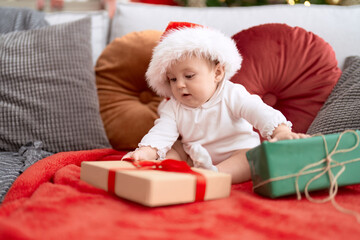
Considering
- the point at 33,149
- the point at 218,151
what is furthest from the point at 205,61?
the point at 33,149

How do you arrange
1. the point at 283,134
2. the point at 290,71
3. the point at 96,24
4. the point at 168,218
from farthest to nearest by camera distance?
the point at 96,24 < the point at 290,71 < the point at 283,134 < the point at 168,218

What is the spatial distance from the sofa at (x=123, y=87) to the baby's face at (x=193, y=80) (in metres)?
0.22

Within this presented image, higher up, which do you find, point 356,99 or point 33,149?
point 356,99

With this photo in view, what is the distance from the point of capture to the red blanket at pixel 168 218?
0.65 metres

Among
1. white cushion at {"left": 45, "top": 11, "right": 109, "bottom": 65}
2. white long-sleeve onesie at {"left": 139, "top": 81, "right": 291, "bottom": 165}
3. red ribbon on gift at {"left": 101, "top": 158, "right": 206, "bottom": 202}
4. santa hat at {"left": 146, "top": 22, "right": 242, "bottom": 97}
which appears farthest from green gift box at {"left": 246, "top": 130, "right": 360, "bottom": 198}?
white cushion at {"left": 45, "top": 11, "right": 109, "bottom": 65}

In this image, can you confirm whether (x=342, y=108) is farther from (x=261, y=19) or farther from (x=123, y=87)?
(x=123, y=87)

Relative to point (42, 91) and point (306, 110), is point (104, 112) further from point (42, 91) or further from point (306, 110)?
point (306, 110)

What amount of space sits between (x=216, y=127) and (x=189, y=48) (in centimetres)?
26

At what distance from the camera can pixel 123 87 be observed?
5.17 feet

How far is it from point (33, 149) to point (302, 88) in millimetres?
975

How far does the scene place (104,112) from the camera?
155 centimetres

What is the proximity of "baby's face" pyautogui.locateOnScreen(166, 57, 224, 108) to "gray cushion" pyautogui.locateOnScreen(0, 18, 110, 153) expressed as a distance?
41 cm

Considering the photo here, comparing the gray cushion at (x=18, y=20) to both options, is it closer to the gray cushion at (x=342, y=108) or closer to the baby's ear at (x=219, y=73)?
the baby's ear at (x=219, y=73)

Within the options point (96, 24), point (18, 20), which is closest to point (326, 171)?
point (96, 24)
